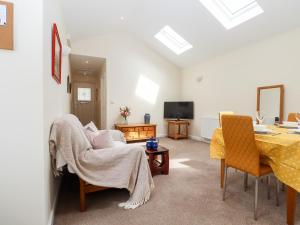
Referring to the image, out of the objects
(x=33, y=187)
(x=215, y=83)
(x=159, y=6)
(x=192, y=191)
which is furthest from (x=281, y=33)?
(x=33, y=187)

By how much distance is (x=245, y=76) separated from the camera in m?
4.06

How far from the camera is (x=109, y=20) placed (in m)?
4.30

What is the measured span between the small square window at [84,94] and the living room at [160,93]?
0.50 metres

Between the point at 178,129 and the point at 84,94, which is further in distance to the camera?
the point at 84,94

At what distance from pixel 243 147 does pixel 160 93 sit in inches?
174

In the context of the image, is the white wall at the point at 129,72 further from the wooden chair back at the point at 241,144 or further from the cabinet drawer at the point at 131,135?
the wooden chair back at the point at 241,144

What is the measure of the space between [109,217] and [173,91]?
16.6ft


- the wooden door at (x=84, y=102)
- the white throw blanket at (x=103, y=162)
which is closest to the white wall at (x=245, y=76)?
the white throw blanket at (x=103, y=162)

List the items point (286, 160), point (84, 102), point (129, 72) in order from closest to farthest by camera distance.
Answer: point (286, 160), point (129, 72), point (84, 102)

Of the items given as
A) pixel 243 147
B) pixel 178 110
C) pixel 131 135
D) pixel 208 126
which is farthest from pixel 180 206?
pixel 178 110

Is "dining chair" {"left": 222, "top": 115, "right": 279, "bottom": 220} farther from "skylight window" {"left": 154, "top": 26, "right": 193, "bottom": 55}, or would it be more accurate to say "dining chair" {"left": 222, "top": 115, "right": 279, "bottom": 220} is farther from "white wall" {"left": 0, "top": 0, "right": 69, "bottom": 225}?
"skylight window" {"left": 154, "top": 26, "right": 193, "bottom": 55}

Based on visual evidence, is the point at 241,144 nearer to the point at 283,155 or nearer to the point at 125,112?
the point at 283,155

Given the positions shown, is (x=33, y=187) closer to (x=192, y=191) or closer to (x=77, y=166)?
(x=77, y=166)

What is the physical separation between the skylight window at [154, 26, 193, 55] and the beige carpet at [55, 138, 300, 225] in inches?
152
